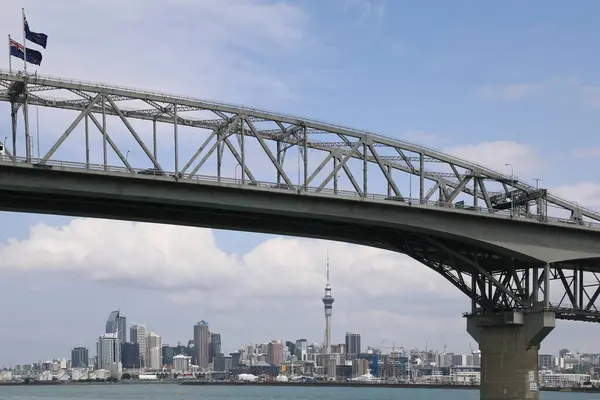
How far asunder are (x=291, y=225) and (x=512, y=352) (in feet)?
74.4

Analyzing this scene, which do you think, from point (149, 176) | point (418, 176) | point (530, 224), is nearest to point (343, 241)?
point (418, 176)

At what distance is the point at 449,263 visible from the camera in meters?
87.2

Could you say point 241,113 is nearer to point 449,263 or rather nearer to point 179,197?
point 179,197

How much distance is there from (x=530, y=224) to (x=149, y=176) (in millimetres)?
34197

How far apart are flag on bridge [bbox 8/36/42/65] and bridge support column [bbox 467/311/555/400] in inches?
1757

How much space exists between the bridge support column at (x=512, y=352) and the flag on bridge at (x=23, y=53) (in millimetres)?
44628

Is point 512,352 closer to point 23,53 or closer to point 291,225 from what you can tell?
point 291,225

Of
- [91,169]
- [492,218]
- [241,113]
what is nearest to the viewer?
[91,169]

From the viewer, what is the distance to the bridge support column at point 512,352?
268ft

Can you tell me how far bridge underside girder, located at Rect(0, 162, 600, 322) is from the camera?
2589 inches

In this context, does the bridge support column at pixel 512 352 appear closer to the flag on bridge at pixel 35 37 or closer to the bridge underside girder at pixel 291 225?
the bridge underside girder at pixel 291 225

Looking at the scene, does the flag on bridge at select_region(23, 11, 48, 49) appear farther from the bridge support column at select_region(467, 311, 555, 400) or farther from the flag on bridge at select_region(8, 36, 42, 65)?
the bridge support column at select_region(467, 311, 555, 400)

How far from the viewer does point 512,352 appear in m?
83.6

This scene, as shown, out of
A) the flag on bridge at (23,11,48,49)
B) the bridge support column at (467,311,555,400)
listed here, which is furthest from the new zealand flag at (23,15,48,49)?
the bridge support column at (467,311,555,400)
